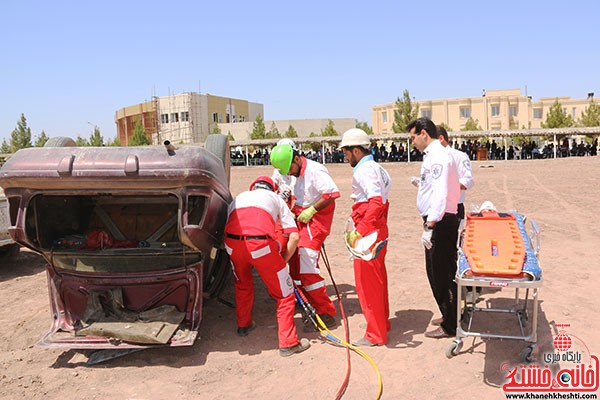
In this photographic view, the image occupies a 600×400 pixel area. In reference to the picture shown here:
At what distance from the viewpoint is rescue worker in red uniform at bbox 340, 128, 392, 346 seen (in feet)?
14.1

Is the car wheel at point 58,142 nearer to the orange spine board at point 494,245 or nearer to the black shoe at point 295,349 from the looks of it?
the black shoe at point 295,349

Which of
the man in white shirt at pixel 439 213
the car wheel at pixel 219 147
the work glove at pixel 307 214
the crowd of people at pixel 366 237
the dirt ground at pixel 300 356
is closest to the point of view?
the dirt ground at pixel 300 356

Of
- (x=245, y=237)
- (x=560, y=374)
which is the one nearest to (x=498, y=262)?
(x=560, y=374)

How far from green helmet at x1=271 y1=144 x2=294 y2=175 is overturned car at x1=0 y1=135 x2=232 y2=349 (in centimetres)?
50

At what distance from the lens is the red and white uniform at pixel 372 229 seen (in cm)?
431

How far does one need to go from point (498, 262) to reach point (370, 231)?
103 cm

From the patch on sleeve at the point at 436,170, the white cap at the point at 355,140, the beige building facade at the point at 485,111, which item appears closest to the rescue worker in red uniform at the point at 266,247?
the white cap at the point at 355,140

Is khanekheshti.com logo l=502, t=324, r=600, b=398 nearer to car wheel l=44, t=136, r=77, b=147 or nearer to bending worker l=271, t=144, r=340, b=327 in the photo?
bending worker l=271, t=144, r=340, b=327

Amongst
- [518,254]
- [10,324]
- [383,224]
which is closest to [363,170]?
[383,224]

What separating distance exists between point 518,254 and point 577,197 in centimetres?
1107

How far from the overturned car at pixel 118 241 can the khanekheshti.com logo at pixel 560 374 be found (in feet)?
8.20

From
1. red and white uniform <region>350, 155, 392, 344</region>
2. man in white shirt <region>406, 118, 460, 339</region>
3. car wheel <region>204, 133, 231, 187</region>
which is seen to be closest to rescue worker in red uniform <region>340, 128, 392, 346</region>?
red and white uniform <region>350, 155, 392, 344</region>

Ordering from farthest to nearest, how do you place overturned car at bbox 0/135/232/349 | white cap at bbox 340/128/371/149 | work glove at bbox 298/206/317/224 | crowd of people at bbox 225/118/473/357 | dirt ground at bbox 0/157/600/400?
work glove at bbox 298/206/317/224 < white cap at bbox 340/128/371/149 < crowd of people at bbox 225/118/473/357 < overturned car at bbox 0/135/232/349 < dirt ground at bbox 0/157/600/400

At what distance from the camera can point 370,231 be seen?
4.31 metres
